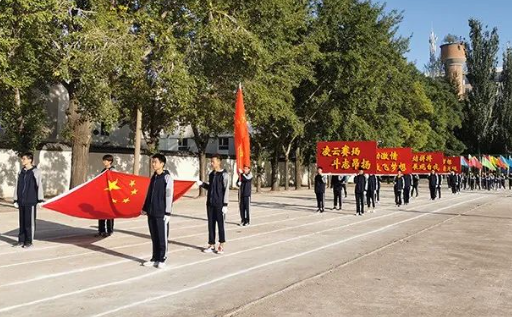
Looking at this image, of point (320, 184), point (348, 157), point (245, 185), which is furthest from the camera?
point (348, 157)

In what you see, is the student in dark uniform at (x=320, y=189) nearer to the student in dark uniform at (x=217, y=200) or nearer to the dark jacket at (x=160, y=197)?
the student in dark uniform at (x=217, y=200)

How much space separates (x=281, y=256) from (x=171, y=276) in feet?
9.16

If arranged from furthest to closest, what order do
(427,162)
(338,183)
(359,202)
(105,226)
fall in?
1. (427,162)
2. (338,183)
3. (359,202)
4. (105,226)

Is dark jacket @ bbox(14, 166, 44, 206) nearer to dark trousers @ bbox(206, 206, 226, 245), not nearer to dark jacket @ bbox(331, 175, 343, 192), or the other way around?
dark trousers @ bbox(206, 206, 226, 245)

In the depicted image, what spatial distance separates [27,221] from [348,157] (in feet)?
45.0

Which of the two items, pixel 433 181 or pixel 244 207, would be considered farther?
pixel 433 181

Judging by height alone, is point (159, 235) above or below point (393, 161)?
below

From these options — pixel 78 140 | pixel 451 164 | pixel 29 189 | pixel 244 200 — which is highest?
pixel 78 140

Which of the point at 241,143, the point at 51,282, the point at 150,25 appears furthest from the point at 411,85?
the point at 51,282

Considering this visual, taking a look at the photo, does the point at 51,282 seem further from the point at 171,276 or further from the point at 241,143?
the point at 241,143

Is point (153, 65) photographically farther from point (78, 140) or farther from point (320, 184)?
point (320, 184)

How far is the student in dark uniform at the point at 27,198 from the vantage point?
431 inches

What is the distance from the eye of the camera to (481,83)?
69.3m

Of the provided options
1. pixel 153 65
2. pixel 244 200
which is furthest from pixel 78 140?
pixel 244 200
